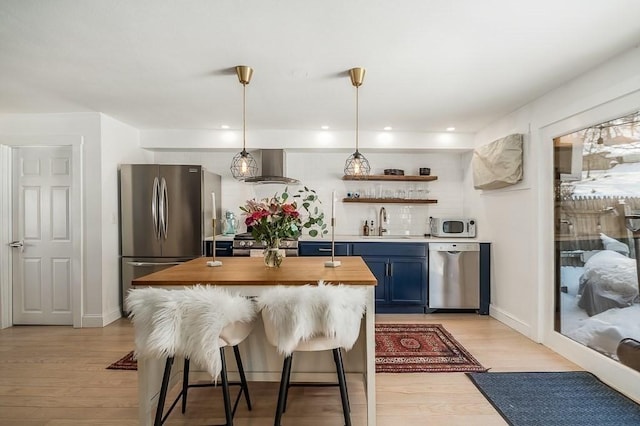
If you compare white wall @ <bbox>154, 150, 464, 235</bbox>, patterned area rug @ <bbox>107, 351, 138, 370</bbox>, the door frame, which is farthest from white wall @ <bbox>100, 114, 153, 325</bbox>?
patterned area rug @ <bbox>107, 351, 138, 370</bbox>

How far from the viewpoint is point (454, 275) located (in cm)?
418

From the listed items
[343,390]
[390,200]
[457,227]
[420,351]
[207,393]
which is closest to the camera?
[343,390]

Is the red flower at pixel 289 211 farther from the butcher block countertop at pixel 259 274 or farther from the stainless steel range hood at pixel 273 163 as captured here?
the stainless steel range hood at pixel 273 163

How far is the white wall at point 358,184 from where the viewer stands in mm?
4895

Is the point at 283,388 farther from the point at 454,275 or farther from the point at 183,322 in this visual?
the point at 454,275

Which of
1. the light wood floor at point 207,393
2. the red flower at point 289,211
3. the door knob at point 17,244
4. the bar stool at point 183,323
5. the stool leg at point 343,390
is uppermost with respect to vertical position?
the red flower at point 289,211

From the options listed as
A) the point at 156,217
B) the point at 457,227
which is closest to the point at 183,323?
the point at 156,217

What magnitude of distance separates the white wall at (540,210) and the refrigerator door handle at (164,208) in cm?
390

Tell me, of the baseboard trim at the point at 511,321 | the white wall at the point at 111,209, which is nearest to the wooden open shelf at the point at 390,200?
the baseboard trim at the point at 511,321

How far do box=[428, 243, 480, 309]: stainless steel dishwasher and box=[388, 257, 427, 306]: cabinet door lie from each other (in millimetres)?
100

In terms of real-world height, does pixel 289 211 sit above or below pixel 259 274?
above

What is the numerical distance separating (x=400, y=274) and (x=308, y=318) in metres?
2.76

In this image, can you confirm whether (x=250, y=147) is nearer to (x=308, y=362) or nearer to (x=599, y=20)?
(x=308, y=362)

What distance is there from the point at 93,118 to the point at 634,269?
200 inches
